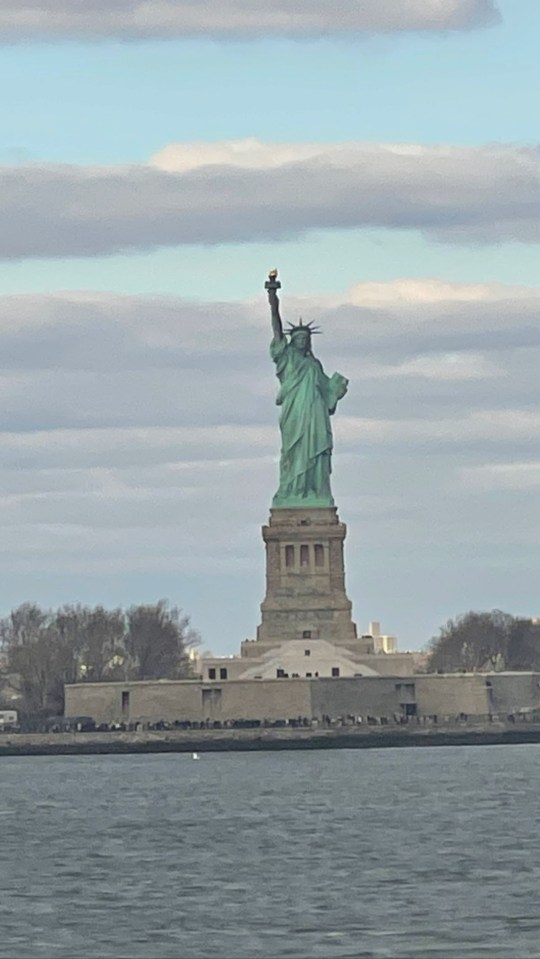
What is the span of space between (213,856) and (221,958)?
50.8 ft

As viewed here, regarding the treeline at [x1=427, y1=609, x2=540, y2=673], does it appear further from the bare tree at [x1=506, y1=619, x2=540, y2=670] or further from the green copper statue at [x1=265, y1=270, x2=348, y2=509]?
the green copper statue at [x1=265, y1=270, x2=348, y2=509]

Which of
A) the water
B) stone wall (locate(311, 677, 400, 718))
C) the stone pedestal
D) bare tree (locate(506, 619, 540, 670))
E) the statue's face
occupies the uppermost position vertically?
the statue's face

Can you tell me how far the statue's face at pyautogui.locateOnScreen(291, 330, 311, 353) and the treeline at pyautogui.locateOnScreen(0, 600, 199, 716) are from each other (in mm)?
23638

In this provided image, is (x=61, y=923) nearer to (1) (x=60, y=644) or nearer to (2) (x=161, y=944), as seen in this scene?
(2) (x=161, y=944)

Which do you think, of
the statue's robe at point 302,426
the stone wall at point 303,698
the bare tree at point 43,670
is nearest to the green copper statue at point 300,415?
the statue's robe at point 302,426

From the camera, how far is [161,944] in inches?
1606

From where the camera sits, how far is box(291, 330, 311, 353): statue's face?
12331 centimetres

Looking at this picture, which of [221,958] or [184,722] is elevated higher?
[184,722]

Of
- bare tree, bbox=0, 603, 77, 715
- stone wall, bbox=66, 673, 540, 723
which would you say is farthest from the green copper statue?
bare tree, bbox=0, 603, 77, 715

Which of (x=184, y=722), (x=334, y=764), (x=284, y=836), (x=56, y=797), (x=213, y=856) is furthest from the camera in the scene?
(x=184, y=722)

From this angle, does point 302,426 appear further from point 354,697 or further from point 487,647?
point 487,647

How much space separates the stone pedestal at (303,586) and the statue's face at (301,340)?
254 inches

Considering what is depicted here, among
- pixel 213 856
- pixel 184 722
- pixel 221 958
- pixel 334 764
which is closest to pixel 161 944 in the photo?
pixel 221 958

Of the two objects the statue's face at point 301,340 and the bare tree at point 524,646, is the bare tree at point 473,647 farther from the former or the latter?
the statue's face at point 301,340
